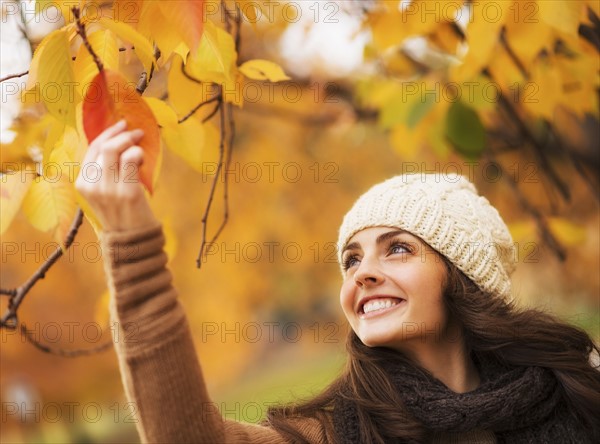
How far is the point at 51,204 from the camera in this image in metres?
1.73

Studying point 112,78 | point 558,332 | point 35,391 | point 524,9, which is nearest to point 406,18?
point 524,9

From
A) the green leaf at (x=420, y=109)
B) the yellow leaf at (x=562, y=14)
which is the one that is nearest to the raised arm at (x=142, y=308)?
the yellow leaf at (x=562, y=14)

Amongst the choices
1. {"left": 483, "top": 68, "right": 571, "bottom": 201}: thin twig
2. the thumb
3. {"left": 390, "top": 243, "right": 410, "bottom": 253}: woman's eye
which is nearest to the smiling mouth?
{"left": 390, "top": 243, "right": 410, "bottom": 253}: woman's eye

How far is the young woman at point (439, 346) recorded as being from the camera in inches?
86.7

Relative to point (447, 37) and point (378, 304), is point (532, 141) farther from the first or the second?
point (378, 304)

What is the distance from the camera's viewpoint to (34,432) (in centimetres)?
Answer: 1252

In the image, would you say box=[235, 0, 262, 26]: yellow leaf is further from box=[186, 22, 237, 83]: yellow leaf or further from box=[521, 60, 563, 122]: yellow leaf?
box=[521, 60, 563, 122]: yellow leaf

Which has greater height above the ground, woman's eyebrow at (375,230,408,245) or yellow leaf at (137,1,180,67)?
yellow leaf at (137,1,180,67)

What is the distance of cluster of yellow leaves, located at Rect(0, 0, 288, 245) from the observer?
1417 millimetres

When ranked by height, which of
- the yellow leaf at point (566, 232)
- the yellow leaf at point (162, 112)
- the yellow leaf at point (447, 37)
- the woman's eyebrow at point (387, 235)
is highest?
the yellow leaf at point (447, 37)

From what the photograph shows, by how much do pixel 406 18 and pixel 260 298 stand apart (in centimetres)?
575

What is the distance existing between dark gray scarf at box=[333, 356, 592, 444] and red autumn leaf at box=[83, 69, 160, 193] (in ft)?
3.53

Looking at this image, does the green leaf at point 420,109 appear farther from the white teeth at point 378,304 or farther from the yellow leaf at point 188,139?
the yellow leaf at point 188,139

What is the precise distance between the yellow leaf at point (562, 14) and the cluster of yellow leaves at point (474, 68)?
154mm
